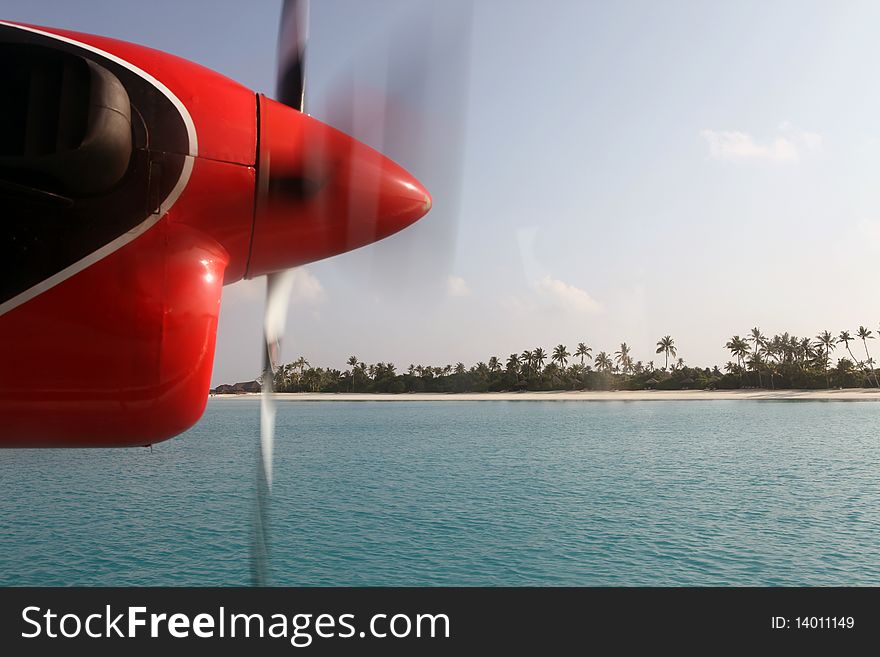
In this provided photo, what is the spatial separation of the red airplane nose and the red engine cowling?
0.01 metres

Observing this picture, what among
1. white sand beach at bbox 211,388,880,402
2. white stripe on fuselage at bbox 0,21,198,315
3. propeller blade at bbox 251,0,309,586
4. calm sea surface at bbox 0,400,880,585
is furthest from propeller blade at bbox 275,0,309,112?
white sand beach at bbox 211,388,880,402

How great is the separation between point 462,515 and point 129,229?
2178cm

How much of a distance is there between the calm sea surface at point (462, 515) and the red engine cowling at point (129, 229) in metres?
1.30

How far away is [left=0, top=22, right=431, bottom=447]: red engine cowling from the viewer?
2.77 m

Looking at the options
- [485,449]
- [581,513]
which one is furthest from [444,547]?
[485,449]

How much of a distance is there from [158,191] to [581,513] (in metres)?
23.3

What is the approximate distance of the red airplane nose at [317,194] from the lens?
136 inches

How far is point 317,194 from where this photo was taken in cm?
356

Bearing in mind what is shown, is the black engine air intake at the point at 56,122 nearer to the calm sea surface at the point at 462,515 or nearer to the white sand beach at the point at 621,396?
the calm sea surface at the point at 462,515

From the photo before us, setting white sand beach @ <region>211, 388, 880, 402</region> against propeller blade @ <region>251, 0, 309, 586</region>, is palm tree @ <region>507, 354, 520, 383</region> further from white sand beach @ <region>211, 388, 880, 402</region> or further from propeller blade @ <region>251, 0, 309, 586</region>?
propeller blade @ <region>251, 0, 309, 586</region>

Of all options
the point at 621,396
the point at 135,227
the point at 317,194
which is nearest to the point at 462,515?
the point at 317,194

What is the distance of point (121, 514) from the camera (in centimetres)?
2395

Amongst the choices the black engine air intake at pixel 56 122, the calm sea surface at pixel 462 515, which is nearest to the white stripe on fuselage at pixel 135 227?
the black engine air intake at pixel 56 122
